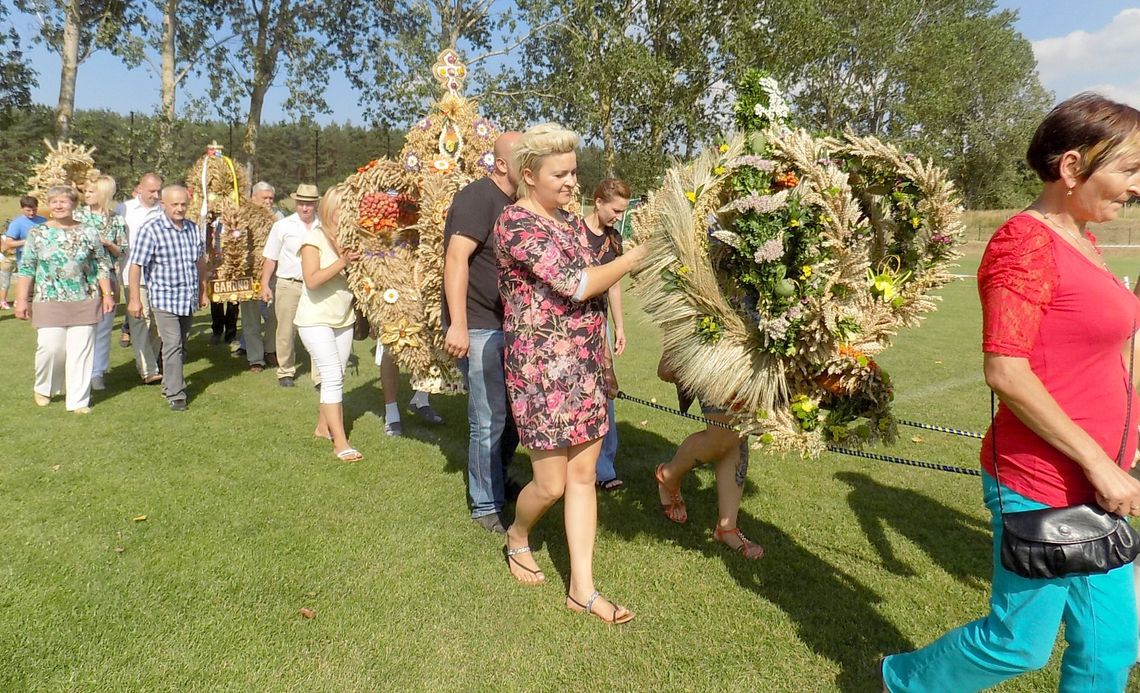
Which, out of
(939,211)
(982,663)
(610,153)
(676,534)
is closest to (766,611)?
(676,534)

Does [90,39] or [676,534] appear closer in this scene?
[676,534]

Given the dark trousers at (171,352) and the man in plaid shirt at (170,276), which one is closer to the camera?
the man in plaid shirt at (170,276)

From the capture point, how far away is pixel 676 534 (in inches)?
166

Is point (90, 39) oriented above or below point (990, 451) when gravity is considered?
above

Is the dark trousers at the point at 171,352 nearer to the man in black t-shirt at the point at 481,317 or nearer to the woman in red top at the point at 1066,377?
the man in black t-shirt at the point at 481,317

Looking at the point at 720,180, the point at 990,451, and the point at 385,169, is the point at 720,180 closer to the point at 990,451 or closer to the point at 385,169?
the point at 990,451

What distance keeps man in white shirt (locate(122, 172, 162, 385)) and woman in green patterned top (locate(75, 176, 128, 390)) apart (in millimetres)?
165

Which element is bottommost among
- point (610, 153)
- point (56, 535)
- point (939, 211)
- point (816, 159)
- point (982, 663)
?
point (56, 535)

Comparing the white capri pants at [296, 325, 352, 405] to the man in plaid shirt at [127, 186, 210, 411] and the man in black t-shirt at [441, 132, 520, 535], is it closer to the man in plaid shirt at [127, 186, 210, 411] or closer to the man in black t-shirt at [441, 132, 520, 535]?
the man in black t-shirt at [441, 132, 520, 535]

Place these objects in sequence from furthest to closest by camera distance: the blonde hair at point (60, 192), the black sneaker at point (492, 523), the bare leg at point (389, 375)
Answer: the blonde hair at point (60, 192), the bare leg at point (389, 375), the black sneaker at point (492, 523)

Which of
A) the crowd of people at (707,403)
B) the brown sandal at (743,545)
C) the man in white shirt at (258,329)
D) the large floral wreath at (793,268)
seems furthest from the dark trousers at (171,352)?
the large floral wreath at (793,268)

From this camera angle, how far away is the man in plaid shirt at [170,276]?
6641 millimetres

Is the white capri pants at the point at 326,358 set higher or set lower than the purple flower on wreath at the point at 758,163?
lower

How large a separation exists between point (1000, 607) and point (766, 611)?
138 centimetres
